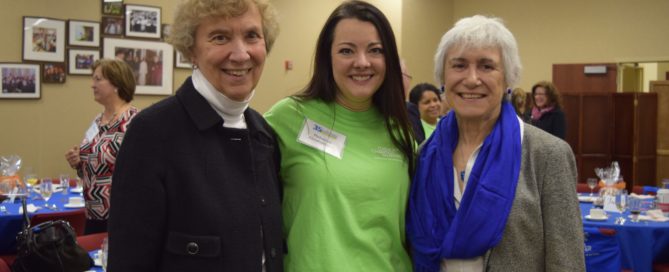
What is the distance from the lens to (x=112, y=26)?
7477 mm

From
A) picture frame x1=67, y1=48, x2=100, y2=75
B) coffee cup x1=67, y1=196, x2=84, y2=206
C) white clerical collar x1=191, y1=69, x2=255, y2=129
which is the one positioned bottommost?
coffee cup x1=67, y1=196, x2=84, y2=206

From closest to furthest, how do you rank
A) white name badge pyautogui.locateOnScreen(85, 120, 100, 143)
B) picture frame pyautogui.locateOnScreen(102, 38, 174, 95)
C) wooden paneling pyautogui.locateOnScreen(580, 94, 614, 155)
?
1. white name badge pyautogui.locateOnScreen(85, 120, 100, 143)
2. picture frame pyautogui.locateOnScreen(102, 38, 174, 95)
3. wooden paneling pyautogui.locateOnScreen(580, 94, 614, 155)

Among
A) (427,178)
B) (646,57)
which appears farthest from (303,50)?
(427,178)

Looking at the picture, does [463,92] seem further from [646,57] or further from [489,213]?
[646,57]

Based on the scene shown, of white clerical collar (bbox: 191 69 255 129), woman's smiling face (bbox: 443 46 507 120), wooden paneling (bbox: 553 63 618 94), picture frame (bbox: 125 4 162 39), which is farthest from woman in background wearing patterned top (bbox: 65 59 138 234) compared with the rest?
wooden paneling (bbox: 553 63 618 94)

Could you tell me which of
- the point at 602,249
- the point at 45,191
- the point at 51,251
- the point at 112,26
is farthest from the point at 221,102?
the point at 112,26

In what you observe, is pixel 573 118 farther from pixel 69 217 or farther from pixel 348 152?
pixel 348 152

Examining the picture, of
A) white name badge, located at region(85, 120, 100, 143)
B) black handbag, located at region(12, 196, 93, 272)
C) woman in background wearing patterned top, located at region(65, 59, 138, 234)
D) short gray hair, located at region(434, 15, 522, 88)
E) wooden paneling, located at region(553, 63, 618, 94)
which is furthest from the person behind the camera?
wooden paneling, located at region(553, 63, 618, 94)

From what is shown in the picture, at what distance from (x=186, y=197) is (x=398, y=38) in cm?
935

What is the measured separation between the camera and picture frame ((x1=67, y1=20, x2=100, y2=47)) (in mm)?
7184

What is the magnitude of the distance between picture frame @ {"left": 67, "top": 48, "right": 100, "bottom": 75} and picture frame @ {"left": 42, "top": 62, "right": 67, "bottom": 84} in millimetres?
75

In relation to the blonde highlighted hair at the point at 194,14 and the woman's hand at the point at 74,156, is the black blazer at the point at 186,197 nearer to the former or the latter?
the blonde highlighted hair at the point at 194,14

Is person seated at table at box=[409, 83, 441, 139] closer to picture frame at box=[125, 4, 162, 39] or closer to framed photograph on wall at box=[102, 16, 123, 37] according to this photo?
picture frame at box=[125, 4, 162, 39]

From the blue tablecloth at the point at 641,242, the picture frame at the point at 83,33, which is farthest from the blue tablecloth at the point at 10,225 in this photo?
the blue tablecloth at the point at 641,242
